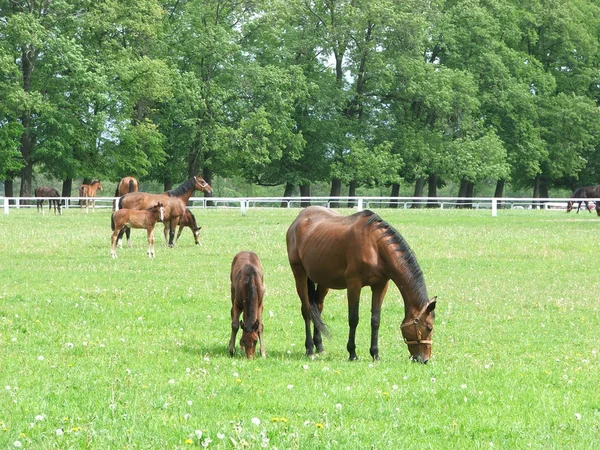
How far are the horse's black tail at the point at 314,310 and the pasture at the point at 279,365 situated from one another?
342 mm

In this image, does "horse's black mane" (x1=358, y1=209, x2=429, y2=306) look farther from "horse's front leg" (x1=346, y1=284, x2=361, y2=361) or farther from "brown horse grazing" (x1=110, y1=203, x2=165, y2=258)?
"brown horse grazing" (x1=110, y1=203, x2=165, y2=258)

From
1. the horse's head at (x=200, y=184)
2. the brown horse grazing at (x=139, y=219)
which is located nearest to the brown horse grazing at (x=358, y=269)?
the brown horse grazing at (x=139, y=219)

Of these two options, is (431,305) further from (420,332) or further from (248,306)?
(248,306)

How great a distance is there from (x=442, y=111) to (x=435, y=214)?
17535 mm

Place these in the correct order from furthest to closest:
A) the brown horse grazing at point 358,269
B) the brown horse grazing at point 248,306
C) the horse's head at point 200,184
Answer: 1. the horse's head at point 200,184
2. the brown horse grazing at point 248,306
3. the brown horse grazing at point 358,269

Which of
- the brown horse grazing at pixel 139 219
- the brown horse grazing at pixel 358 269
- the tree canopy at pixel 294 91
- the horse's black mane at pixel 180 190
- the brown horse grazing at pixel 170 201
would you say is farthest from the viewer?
the tree canopy at pixel 294 91

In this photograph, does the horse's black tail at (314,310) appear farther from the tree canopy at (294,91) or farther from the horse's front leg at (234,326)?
the tree canopy at (294,91)

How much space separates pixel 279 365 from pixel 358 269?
154 cm

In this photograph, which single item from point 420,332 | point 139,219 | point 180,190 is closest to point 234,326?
point 420,332

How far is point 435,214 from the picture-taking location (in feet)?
149

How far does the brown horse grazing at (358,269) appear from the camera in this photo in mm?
10391

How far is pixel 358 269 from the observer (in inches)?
427

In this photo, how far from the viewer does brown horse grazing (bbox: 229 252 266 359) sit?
10.7 metres

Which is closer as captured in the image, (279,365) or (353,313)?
(279,365)
